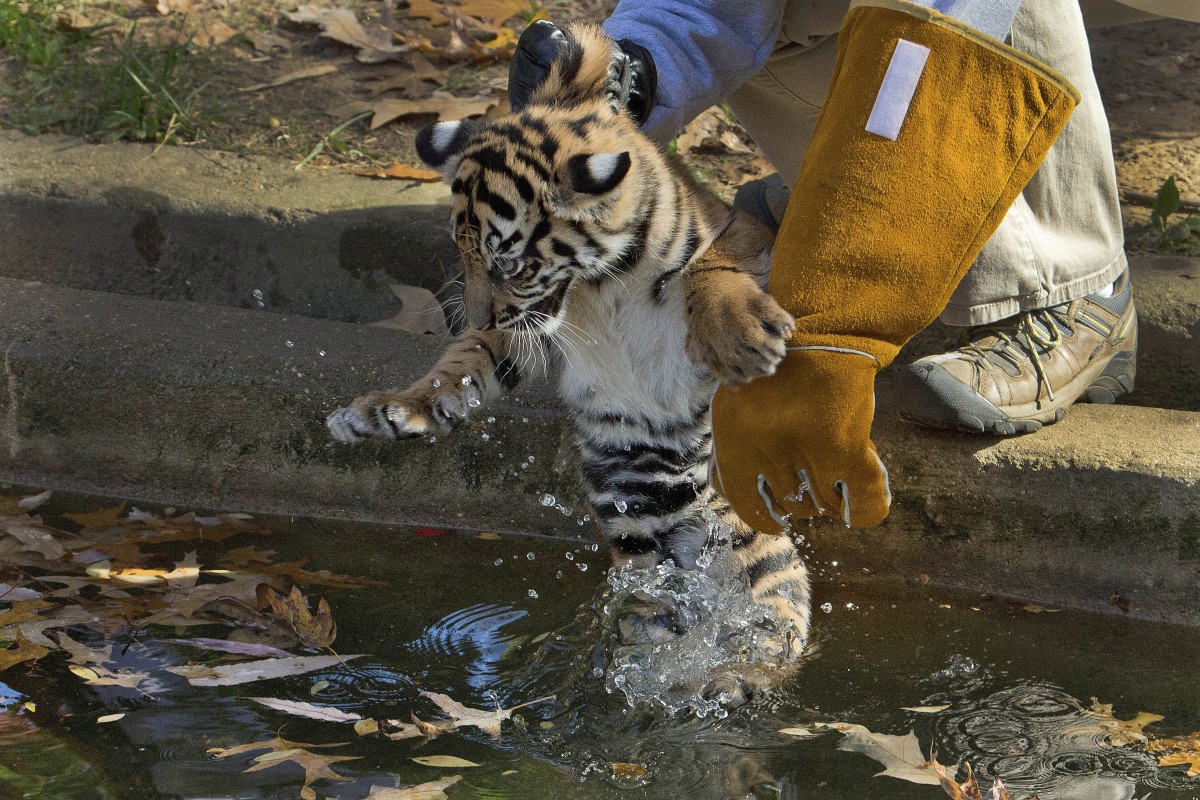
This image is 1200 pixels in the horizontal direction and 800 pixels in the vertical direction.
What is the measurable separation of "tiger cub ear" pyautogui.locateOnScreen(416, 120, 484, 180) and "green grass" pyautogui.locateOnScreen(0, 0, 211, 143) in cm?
201

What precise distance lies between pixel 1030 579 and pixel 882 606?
1.36 ft

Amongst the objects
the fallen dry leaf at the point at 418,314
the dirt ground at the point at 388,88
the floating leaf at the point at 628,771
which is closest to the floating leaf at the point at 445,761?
the floating leaf at the point at 628,771

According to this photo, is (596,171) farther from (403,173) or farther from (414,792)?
(403,173)

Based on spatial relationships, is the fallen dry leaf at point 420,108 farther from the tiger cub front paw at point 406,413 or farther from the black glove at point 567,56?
the tiger cub front paw at point 406,413

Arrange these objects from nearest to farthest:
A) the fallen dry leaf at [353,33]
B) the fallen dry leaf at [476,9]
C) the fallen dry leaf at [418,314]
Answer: the fallen dry leaf at [418,314] → the fallen dry leaf at [353,33] → the fallen dry leaf at [476,9]

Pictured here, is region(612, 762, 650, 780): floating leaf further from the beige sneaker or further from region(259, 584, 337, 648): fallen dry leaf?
the beige sneaker

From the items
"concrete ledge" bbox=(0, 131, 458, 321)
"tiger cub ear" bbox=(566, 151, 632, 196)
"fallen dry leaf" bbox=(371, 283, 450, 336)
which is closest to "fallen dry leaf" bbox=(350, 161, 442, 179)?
"concrete ledge" bbox=(0, 131, 458, 321)

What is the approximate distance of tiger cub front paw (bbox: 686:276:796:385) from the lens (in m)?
2.17

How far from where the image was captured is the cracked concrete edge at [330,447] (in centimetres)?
304

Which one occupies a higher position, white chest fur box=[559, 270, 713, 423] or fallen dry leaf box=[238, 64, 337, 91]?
fallen dry leaf box=[238, 64, 337, 91]

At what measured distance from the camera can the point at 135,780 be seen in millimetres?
2178

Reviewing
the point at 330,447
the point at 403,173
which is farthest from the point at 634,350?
the point at 403,173

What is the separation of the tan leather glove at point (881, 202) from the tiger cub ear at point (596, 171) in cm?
36

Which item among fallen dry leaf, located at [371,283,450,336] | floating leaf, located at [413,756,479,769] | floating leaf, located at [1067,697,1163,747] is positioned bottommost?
floating leaf, located at [413,756,479,769]
